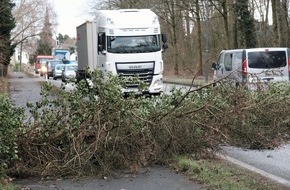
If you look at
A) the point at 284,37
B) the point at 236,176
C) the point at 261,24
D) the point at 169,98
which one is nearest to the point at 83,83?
the point at 169,98

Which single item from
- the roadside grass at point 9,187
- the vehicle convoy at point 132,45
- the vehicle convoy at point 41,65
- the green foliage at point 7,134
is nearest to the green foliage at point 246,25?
the vehicle convoy at point 132,45

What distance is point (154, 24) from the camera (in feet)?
60.2

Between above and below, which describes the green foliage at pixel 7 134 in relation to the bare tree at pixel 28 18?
below

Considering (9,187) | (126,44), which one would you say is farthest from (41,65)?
(9,187)

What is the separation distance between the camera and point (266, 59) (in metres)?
17.9

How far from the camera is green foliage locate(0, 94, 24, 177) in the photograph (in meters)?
6.81

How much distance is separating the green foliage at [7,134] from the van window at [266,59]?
12.3m

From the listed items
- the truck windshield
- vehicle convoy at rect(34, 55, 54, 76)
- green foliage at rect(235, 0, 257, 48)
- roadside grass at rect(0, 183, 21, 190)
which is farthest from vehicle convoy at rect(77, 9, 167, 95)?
vehicle convoy at rect(34, 55, 54, 76)

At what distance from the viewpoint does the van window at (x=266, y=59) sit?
58.5 feet

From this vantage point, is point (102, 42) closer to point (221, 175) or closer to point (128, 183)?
point (128, 183)

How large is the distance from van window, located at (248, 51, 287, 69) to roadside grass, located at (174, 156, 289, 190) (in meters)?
10.3

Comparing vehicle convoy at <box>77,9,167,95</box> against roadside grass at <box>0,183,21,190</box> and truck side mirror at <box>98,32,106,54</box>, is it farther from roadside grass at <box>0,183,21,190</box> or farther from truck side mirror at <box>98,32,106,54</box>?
roadside grass at <box>0,183,21,190</box>

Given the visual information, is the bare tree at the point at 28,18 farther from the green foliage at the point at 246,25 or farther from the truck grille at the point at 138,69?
the truck grille at the point at 138,69

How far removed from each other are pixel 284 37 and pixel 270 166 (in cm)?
2695
